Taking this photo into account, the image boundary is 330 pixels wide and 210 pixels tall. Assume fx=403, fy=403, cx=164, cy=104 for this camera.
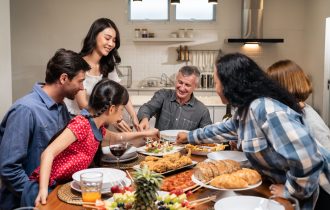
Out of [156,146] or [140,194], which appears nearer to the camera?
[140,194]

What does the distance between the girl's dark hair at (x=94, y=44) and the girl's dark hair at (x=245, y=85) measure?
157 centimetres

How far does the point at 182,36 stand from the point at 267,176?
4950 mm

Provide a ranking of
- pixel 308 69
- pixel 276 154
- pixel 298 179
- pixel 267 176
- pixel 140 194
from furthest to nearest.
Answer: pixel 308 69
pixel 267 176
pixel 276 154
pixel 298 179
pixel 140 194

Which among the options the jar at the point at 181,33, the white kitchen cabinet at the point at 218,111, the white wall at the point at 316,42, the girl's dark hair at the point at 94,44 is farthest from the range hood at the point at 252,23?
the girl's dark hair at the point at 94,44

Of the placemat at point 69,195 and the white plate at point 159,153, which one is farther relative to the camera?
the white plate at point 159,153

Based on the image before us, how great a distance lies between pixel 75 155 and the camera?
200cm

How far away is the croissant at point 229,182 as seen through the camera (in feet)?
5.32

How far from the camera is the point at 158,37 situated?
675 cm

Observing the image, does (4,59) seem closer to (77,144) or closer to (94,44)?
(94,44)

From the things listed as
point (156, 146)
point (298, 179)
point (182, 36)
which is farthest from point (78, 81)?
point (182, 36)

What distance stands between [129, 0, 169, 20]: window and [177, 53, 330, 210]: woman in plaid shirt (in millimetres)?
5128

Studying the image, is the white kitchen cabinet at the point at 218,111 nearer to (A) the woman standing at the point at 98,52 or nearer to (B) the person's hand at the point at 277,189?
(A) the woman standing at the point at 98,52

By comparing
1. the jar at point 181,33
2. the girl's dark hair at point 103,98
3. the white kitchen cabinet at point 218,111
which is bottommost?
the white kitchen cabinet at point 218,111

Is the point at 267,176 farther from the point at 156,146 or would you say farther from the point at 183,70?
the point at 183,70
